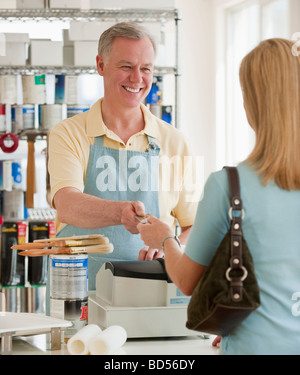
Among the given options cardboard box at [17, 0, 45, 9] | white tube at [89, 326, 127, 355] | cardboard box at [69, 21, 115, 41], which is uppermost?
cardboard box at [17, 0, 45, 9]

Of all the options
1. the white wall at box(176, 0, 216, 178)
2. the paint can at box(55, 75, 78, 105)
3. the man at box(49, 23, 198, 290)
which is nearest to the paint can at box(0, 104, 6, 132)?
the paint can at box(55, 75, 78, 105)

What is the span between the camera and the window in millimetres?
5496

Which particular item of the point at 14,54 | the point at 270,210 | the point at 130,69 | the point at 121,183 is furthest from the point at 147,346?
the point at 14,54

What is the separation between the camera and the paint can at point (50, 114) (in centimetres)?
428

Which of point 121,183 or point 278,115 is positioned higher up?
point 278,115

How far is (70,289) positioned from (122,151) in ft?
3.13

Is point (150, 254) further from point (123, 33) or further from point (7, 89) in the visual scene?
point (7, 89)

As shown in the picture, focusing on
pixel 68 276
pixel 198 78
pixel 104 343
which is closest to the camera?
pixel 104 343

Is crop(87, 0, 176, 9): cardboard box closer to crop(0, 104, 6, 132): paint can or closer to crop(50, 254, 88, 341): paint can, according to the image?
crop(0, 104, 6, 132): paint can

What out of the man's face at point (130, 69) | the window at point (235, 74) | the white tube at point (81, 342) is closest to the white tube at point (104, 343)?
the white tube at point (81, 342)

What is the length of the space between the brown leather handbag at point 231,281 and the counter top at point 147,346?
38cm

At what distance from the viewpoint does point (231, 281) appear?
3.85 feet

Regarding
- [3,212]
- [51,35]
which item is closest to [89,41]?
[51,35]

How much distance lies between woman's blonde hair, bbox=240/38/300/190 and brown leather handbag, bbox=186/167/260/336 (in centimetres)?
8
